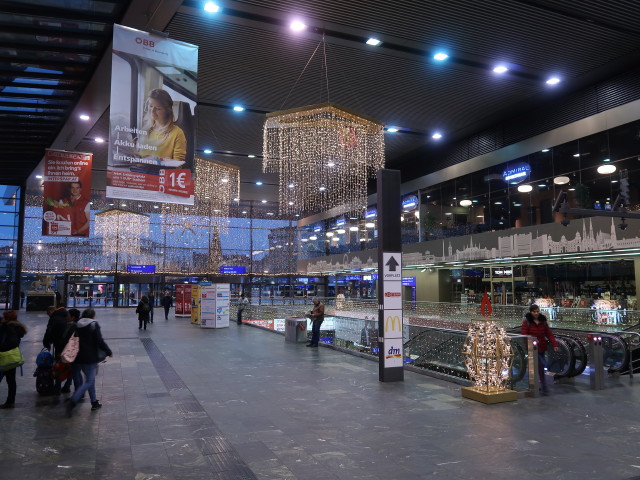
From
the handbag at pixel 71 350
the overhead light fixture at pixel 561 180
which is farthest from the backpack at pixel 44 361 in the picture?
the overhead light fixture at pixel 561 180

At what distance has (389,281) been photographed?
8938 mm

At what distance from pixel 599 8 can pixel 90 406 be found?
Result: 13639mm

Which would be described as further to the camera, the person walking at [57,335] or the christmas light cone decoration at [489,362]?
the person walking at [57,335]

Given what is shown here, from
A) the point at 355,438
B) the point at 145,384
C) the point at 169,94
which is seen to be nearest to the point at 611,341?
the point at 355,438

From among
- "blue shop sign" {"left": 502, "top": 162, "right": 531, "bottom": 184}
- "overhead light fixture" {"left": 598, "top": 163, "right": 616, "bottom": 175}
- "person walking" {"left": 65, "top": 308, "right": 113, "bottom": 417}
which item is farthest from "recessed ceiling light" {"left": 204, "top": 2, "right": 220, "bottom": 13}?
"blue shop sign" {"left": 502, "top": 162, "right": 531, "bottom": 184}

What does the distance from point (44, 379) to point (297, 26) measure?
9.57 m

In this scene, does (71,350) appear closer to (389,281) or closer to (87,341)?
(87,341)

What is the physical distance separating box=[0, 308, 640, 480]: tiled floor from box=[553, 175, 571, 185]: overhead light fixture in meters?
12.5

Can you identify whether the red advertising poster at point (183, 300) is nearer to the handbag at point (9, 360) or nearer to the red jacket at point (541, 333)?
the handbag at point (9, 360)

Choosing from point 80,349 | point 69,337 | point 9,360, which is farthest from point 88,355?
point 9,360

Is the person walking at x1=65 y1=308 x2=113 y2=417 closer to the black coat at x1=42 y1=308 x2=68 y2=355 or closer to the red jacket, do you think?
the black coat at x1=42 y1=308 x2=68 y2=355

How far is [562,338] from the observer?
9.22 meters

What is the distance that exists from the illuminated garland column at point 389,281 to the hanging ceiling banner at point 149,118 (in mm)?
3568

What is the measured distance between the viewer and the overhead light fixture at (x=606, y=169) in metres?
17.5
